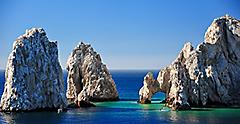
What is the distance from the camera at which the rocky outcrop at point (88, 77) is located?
4639 inches

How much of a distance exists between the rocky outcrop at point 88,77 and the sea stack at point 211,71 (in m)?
19.7

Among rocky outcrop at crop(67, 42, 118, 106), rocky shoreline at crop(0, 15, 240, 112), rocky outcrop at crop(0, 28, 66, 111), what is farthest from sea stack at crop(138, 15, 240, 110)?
rocky outcrop at crop(0, 28, 66, 111)

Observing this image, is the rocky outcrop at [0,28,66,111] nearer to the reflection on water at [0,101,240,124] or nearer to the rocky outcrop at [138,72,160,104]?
the reflection on water at [0,101,240,124]

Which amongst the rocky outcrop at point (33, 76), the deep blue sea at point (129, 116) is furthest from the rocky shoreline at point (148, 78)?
the deep blue sea at point (129, 116)

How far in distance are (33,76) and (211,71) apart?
35.3 meters

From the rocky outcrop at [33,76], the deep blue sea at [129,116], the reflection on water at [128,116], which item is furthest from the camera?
the rocky outcrop at [33,76]

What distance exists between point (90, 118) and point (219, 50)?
34.7 metres

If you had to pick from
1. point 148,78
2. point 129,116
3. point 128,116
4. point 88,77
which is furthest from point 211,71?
point 88,77

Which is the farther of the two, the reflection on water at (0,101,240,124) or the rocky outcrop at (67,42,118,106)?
the rocky outcrop at (67,42,118,106)

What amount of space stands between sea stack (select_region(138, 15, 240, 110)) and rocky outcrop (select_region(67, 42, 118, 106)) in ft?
64.5

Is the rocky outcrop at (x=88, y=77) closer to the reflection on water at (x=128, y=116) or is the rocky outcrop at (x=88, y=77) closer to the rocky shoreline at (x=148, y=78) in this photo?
the rocky shoreline at (x=148, y=78)

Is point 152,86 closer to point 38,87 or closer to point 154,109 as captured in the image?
point 154,109

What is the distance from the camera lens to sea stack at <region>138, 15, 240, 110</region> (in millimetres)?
95062

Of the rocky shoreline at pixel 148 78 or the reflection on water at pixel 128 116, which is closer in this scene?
the reflection on water at pixel 128 116
